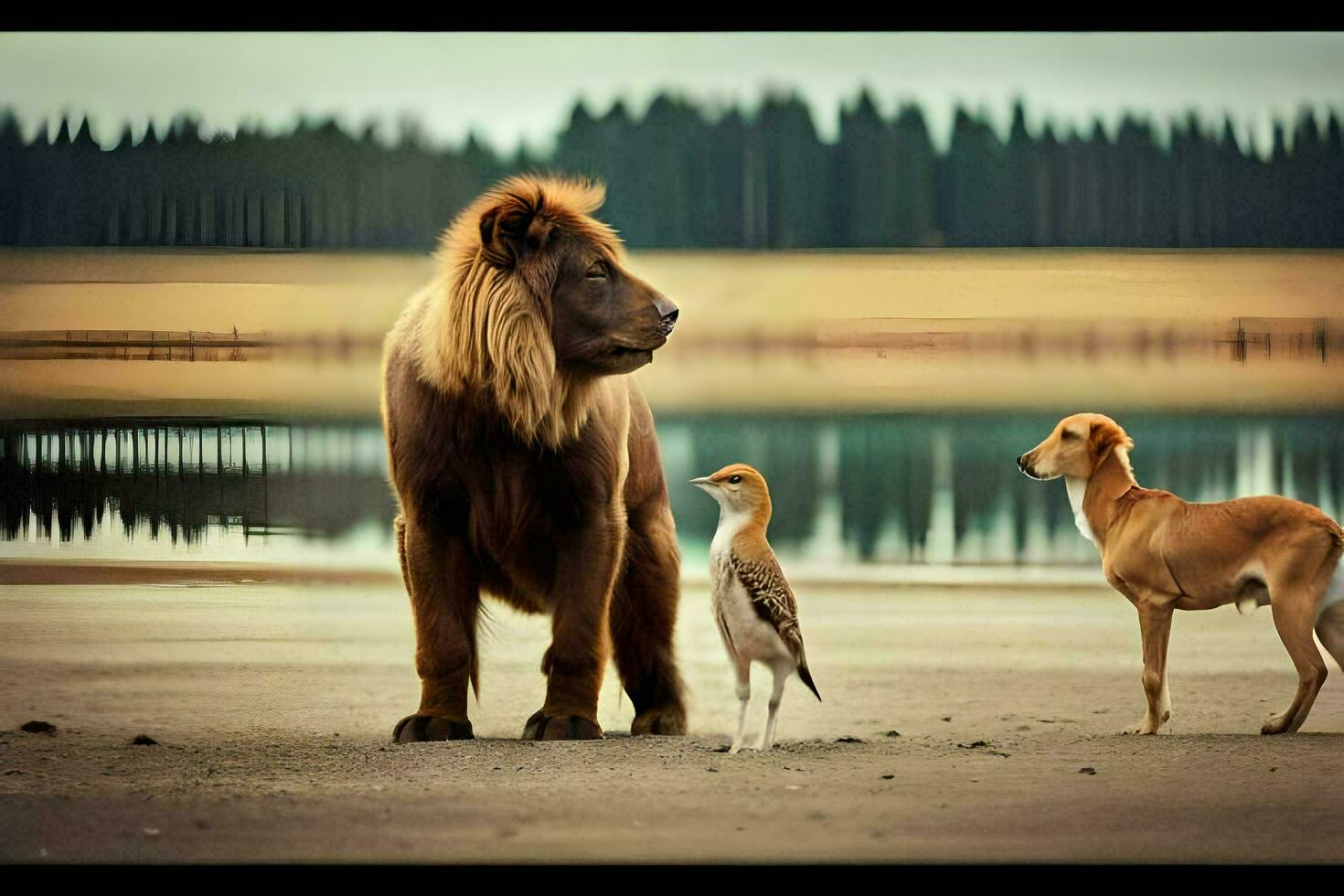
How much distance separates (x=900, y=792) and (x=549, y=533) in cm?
122

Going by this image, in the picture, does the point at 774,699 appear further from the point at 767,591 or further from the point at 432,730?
the point at 432,730

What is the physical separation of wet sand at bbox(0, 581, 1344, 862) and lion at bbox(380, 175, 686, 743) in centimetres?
25

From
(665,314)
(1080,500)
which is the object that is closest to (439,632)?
(665,314)

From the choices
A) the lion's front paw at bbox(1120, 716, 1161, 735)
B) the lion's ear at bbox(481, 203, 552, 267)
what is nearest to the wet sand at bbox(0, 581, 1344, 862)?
the lion's front paw at bbox(1120, 716, 1161, 735)

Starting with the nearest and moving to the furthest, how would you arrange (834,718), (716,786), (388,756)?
(716,786) < (388,756) < (834,718)

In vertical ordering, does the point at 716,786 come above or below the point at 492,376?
below

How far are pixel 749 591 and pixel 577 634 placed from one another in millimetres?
634

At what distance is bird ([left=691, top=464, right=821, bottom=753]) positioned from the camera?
4.93 metres

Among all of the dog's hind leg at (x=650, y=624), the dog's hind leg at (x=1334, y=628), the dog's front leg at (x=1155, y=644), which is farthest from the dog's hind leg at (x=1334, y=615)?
the dog's hind leg at (x=650, y=624)

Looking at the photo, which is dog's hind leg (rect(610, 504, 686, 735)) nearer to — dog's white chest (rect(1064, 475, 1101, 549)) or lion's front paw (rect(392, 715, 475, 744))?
lion's front paw (rect(392, 715, 475, 744))

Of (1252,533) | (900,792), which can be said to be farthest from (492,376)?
(1252,533)

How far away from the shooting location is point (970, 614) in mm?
6203

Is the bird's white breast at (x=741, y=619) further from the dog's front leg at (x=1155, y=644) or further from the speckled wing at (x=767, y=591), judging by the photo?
the dog's front leg at (x=1155, y=644)

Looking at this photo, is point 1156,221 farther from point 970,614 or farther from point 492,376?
point 492,376
